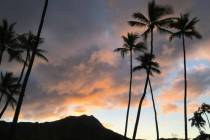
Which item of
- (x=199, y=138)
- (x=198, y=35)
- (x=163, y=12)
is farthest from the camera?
(x=199, y=138)

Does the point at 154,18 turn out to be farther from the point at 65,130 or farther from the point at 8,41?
the point at 65,130

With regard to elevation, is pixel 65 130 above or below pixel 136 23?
below

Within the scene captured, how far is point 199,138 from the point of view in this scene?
252 ft

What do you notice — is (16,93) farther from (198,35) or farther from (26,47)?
(198,35)

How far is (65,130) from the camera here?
79250 millimetres

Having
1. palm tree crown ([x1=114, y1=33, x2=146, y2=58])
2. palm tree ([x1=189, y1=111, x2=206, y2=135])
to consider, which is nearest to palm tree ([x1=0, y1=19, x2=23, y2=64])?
palm tree crown ([x1=114, y1=33, x2=146, y2=58])

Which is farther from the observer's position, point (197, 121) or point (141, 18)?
point (197, 121)

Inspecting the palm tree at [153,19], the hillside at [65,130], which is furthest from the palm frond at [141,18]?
the hillside at [65,130]

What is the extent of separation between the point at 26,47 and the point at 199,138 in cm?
4314

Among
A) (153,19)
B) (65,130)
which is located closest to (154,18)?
(153,19)

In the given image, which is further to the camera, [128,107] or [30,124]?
[30,124]

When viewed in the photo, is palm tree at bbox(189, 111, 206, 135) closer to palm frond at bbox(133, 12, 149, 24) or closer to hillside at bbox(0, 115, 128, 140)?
hillside at bbox(0, 115, 128, 140)

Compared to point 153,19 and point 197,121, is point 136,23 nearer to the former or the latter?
point 153,19

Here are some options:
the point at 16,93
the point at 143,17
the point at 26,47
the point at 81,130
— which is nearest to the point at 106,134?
the point at 81,130
